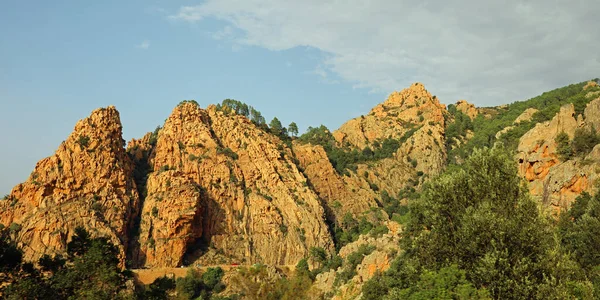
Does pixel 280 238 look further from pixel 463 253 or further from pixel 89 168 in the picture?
pixel 463 253

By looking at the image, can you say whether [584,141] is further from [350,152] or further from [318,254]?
[350,152]

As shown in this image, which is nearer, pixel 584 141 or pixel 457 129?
pixel 584 141

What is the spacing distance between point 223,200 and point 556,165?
44702 millimetres

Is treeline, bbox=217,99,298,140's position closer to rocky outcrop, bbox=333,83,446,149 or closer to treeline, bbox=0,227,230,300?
rocky outcrop, bbox=333,83,446,149

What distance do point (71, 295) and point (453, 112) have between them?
110 metres

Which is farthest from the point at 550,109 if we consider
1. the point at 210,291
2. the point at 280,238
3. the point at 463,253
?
the point at 463,253

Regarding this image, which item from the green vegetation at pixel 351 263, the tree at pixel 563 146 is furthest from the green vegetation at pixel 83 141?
the tree at pixel 563 146

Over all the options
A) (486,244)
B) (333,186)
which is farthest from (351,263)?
(486,244)

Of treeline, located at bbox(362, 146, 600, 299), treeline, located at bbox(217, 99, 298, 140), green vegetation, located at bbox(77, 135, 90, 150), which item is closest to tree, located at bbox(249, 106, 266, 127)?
treeline, located at bbox(217, 99, 298, 140)

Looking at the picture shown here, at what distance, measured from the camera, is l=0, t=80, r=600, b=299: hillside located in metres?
45.2

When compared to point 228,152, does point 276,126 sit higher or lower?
higher

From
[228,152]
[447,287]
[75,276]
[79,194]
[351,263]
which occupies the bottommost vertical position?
[351,263]

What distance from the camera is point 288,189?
80812mm

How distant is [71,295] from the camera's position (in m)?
23.4
